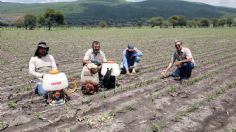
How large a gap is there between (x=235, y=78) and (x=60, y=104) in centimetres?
689

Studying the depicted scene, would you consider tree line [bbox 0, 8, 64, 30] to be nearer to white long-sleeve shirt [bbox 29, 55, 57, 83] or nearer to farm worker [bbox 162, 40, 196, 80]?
farm worker [bbox 162, 40, 196, 80]

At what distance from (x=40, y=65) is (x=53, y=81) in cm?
109

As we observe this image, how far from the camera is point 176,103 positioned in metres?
9.39

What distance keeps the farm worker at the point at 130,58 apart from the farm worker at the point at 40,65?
3.93 meters

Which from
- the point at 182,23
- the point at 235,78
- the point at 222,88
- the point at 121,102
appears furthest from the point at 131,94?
the point at 182,23

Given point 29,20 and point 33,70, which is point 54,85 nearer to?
point 33,70

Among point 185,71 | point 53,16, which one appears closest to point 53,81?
point 185,71

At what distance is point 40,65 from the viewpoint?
9750 millimetres

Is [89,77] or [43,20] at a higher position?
[89,77]

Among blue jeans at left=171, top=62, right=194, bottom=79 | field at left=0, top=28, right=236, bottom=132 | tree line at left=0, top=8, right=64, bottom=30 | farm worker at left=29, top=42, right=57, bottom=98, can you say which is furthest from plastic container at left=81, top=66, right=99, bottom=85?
tree line at left=0, top=8, right=64, bottom=30

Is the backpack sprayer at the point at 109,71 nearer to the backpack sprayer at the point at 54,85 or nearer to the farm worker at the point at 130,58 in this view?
the backpack sprayer at the point at 54,85

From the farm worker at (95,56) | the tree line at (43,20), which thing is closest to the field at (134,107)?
the farm worker at (95,56)

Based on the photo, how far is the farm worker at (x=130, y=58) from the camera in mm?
13227

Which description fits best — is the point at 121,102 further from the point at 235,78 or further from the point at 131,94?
the point at 235,78
